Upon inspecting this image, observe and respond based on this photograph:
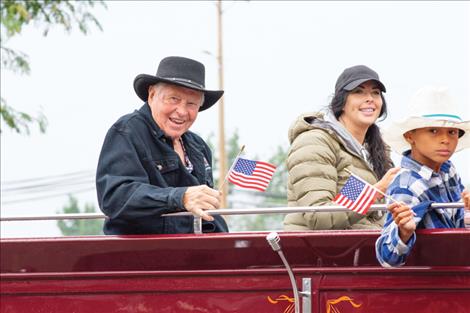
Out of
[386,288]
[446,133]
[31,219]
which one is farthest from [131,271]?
[446,133]

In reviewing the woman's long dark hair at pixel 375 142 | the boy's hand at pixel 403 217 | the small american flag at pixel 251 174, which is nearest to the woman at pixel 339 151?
the woman's long dark hair at pixel 375 142

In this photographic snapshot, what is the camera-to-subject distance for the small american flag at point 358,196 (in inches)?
168

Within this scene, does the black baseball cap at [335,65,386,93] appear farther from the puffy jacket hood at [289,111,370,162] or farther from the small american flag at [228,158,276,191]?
the small american flag at [228,158,276,191]

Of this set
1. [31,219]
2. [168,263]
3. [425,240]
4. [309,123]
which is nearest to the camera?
[425,240]

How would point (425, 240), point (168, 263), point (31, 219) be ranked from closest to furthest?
1. point (425, 240)
2. point (168, 263)
3. point (31, 219)

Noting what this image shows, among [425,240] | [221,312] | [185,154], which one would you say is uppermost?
[185,154]

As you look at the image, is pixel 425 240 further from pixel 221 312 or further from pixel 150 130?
pixel 150 130

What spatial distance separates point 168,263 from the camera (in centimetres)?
466

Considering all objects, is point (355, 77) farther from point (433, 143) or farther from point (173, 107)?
point (433, 143)

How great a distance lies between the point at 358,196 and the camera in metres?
4.29

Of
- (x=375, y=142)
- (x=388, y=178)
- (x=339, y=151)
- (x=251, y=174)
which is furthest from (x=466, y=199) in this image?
(x=375, y=142)

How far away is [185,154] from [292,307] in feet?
3.70

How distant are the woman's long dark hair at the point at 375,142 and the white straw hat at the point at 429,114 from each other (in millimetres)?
1112

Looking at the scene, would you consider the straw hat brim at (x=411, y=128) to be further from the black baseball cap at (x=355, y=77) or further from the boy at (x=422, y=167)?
the black baseball cap at (x=355, y=77)
